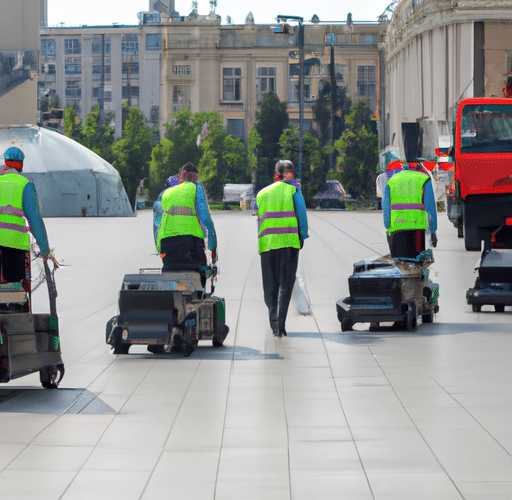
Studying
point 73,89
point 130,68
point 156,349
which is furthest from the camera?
point 73,89

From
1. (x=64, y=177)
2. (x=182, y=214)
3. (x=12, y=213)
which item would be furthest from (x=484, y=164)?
(x=64, y=177)

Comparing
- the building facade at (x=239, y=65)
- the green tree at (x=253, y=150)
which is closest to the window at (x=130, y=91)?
the building facade at (x=239, y=65)

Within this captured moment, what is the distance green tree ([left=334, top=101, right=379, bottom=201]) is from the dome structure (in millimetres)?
24892

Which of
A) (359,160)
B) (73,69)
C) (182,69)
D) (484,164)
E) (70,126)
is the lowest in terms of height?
(484,164)

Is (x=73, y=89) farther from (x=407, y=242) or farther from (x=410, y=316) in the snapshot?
(x=410, y=316)

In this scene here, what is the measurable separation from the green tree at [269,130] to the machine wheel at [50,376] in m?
91.2

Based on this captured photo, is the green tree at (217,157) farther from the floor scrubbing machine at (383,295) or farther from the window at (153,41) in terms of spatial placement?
the floor scrubbing machine at (383,295)

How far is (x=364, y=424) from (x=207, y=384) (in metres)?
2.02

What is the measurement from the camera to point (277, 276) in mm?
12664

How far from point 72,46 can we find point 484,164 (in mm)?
105796

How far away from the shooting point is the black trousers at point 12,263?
9844mm

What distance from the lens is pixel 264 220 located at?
12680 mm

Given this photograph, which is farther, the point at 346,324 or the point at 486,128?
the point at 486,128

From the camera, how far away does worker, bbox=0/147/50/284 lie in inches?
372
